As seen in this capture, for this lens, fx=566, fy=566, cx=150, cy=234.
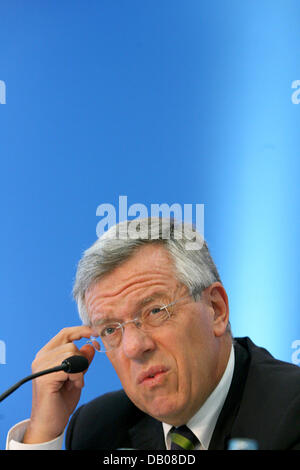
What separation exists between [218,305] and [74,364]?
0.45m

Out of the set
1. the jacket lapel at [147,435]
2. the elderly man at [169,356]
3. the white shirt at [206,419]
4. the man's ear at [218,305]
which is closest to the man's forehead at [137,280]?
the elderly man at [169,356]

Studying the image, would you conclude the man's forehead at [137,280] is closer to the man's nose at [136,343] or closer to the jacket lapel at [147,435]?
the man's nose at [136,343]

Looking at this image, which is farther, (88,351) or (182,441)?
(88,351)

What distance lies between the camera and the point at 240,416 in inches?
59.7

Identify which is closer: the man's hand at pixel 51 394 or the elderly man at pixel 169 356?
the elderly man at pixel 169 356

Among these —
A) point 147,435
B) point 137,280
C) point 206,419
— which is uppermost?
point 137,280

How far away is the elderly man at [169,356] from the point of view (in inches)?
58.9

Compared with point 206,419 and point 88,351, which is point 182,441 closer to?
point 206,419

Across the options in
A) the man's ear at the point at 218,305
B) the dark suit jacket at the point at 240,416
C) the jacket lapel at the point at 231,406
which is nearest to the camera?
the dark suit jacket at the point at 240,416

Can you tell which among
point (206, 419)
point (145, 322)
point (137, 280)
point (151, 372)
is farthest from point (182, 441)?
point (137, 280)

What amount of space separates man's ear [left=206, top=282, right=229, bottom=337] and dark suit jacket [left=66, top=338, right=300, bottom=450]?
0.12 meters

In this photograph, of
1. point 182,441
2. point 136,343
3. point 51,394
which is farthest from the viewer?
point 51,394

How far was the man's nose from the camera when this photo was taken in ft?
4.88
